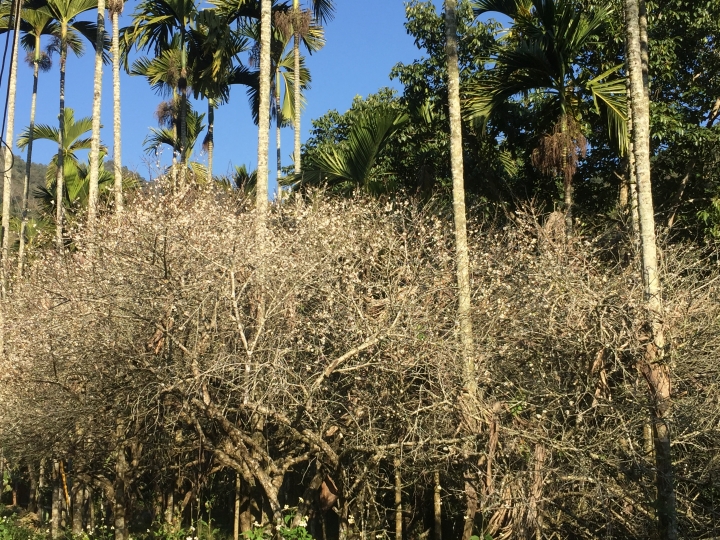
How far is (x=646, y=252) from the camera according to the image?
324 inches

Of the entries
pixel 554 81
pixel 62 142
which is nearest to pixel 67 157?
pixel 62 142

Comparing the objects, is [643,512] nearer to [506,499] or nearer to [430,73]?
[506,499]

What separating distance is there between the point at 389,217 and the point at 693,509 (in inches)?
209

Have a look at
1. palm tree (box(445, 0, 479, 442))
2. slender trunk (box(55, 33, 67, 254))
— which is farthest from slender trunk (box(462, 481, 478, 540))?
slender trunk (box(55, 33, 67, 254))

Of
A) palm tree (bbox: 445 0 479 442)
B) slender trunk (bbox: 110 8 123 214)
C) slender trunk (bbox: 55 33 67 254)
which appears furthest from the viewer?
slender trunk (bbox: 55 33 67 254)

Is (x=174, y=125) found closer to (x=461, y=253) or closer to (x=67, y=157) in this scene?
(x=67, y=157)

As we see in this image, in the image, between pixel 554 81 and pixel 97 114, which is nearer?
pixel 554 81

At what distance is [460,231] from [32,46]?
19.8 m

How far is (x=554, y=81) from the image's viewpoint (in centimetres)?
1106

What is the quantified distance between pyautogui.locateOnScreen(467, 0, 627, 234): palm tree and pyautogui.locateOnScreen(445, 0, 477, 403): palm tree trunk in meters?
1.05

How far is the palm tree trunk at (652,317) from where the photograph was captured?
24.2 ft

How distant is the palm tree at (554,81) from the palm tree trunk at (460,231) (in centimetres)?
105

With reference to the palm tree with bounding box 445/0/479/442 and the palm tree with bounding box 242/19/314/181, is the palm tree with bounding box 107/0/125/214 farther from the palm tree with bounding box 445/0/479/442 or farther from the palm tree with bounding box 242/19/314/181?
the palm tree with bounding box 445/0/479/442

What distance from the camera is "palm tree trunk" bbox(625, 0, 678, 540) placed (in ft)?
24.2
